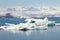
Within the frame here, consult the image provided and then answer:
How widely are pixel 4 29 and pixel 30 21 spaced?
10.7 feet

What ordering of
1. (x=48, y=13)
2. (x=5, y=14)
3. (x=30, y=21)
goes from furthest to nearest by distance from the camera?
(x=48, y=13) → (x=5, y=14) → (x=30, y=21)

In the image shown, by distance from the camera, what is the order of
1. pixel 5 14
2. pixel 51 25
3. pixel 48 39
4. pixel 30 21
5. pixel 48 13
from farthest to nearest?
pixel 48 13 → pixel 5 14 → pixel 51 25 → pixel 30 21 → pixel 48 39

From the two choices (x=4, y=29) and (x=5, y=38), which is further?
(x=4, y=29)

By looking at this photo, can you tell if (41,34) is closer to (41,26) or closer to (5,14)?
(41,26)

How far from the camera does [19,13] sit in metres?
70.7

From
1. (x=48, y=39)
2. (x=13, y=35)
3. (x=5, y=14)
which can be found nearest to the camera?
(x=48, y=39)

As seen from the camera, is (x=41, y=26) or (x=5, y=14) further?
(x=5, y=14)

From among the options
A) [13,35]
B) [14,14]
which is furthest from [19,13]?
[13,35]

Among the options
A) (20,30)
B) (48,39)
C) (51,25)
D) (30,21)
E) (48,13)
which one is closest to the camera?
(48,39)

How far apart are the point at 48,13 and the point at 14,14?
7.84m

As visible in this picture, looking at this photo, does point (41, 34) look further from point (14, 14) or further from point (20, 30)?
point (14, 14)

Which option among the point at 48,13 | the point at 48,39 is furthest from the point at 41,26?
the point at 48,13

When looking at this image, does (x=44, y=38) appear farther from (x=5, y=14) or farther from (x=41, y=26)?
(x=5, y=14)

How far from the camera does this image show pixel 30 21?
34094 millimetres
